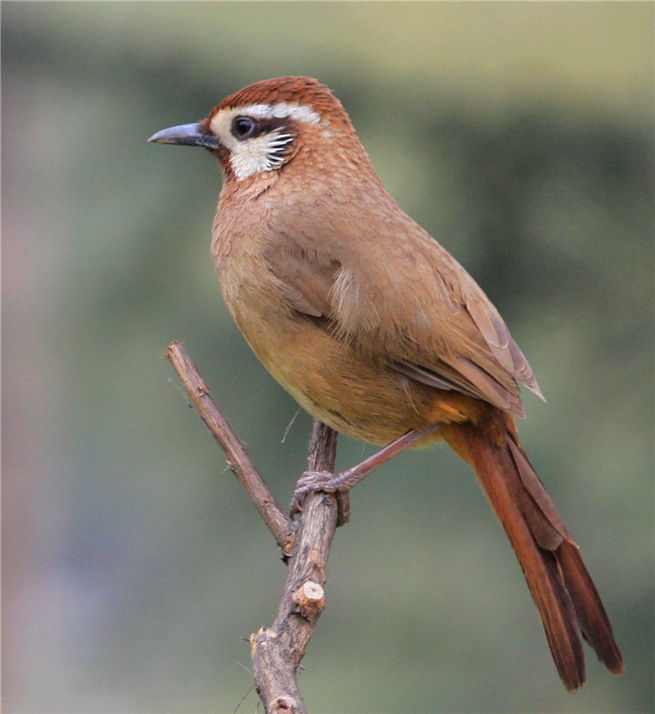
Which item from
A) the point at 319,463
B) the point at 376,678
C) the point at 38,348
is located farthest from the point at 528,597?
the point at 38,348

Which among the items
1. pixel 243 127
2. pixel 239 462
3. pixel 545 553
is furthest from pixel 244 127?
pixel 545 553

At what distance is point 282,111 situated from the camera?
3.71 meters

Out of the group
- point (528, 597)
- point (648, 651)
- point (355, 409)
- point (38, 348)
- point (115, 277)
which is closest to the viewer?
point (355, 409)

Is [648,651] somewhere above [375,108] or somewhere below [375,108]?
below

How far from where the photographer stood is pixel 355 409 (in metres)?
3.46

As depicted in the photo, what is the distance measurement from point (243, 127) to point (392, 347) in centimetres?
94

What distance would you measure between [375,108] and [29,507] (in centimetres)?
341

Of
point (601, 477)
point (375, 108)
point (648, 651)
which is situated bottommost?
point (648, 651)

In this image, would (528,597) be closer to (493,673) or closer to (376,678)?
(493,673)

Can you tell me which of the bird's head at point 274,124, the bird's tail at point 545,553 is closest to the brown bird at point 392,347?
the bird's tail at point 545,553

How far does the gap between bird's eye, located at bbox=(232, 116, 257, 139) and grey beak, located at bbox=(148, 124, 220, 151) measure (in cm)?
9

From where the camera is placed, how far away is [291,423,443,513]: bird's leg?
3.45 metres

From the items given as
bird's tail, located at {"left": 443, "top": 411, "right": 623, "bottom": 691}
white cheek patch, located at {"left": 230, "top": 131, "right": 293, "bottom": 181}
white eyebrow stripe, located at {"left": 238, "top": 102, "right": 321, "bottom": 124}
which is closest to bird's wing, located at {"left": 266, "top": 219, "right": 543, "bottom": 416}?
bird's tail, located at {"left": 443, "top": 411, "right": 623, "bottom": 691}

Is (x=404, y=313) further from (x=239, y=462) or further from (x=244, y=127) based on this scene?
(x=244, y=127)
